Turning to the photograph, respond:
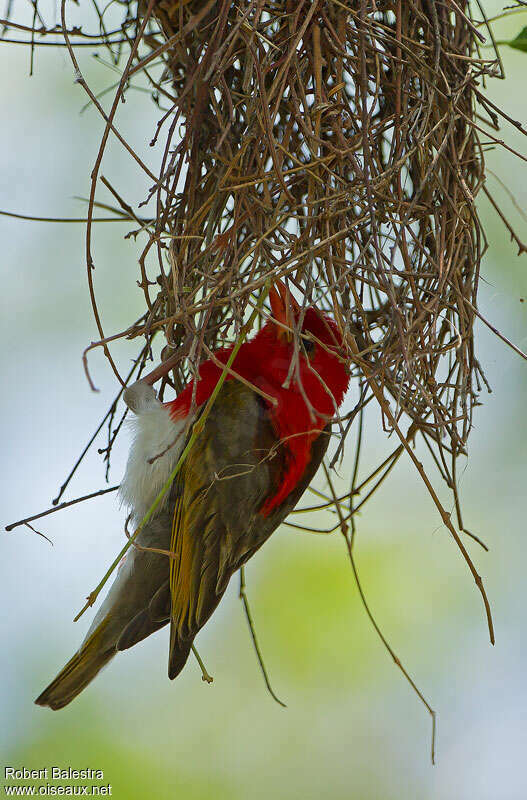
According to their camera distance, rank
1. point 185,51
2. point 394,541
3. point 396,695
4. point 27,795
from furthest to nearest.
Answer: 1. point 396,695
2. point 394,541
3. point 27,795
4. point 185,51

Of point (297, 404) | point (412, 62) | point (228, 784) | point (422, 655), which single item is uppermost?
point (412, 62)

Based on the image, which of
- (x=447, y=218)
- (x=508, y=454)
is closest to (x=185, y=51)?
(x=447, y=218)

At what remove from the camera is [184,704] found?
9.30ft

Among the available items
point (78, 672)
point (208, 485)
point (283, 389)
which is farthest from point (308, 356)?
point (78, 672)

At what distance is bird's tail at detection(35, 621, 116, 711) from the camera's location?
5.39ft

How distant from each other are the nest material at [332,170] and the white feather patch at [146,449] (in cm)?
16

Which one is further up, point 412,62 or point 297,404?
point 412,62

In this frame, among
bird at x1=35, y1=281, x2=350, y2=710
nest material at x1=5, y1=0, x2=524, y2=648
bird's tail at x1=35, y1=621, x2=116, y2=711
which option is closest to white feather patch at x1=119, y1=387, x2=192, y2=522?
bird at x1=35, y1=281, x2=350, y2=710

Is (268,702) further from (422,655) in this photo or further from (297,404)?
(297,404)

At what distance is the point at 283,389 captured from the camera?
65.5 inches

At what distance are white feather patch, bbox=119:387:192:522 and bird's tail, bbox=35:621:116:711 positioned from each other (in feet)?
0.97

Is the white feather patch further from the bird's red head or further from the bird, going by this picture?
the bird's red head

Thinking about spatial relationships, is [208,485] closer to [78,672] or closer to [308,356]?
[308,356]

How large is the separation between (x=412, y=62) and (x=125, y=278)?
1.38m
